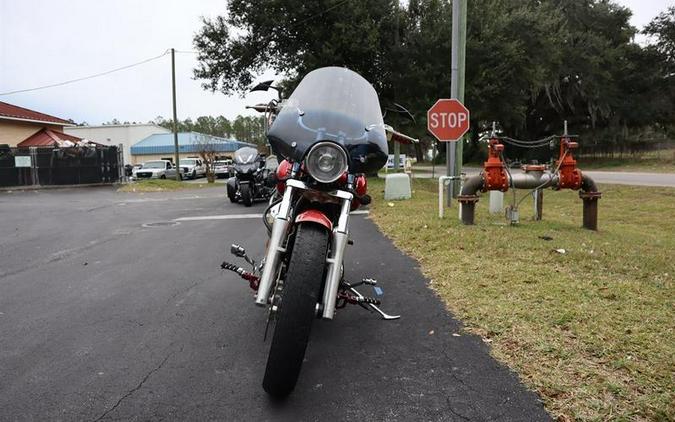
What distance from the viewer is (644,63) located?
36.6 metres

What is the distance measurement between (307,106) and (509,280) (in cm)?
265

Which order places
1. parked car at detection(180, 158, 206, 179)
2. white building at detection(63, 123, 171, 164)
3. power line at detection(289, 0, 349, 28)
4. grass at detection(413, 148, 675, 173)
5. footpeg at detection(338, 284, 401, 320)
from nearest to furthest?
footpeg at detection(338, 284, 401, 320)
power line at detection(289, 0, 349, 28)
grass at detection(413, 148, 675, 173)
parked car at detection(180, 158, 206, 179)
white building at detection(63, 123, 171, 164)

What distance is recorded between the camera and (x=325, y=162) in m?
2.81

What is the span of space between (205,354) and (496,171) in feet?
18.9

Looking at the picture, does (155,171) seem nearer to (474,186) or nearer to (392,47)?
(392,47)

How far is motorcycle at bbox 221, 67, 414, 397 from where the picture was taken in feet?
8.14

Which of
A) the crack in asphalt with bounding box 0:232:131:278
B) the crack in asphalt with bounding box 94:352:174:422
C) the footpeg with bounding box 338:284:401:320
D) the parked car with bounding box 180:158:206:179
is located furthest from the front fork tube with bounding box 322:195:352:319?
the parked car with bounding box 180:158:206:179

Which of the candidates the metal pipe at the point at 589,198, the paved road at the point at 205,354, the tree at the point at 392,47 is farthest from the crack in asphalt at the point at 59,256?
the tree at the point at 392,47

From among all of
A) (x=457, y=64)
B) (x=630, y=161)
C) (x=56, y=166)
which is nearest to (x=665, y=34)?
(x=630, y=161)

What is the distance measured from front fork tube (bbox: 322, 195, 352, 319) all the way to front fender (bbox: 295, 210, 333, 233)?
0.06 meters

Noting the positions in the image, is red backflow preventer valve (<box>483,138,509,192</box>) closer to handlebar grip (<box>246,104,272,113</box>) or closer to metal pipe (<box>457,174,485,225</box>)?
metal pipe (<box>457,174,485,225</box>)

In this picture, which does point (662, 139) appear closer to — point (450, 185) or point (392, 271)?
point (450, 185)

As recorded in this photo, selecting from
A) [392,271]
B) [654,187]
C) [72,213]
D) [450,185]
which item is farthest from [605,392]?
[654,187]

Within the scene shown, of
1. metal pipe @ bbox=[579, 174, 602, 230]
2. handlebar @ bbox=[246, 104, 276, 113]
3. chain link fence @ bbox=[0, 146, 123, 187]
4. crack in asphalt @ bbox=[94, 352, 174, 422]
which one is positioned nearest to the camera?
crack in asphalt @ bbox=[94, 352, 174, 422]
